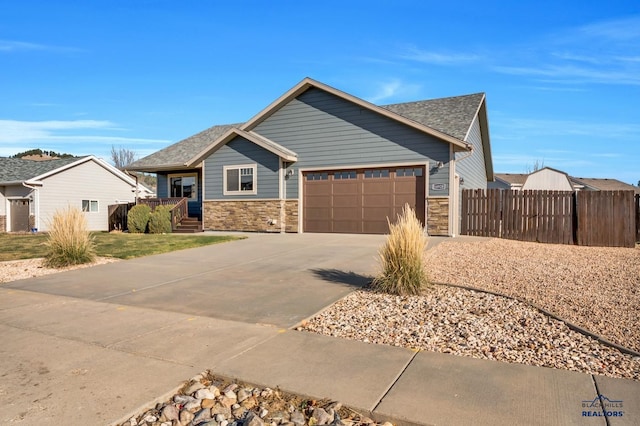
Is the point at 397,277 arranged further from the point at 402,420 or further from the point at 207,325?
the point at 402,420

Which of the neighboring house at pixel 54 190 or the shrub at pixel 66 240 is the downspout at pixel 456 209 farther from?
the neighboring house at pixel 54 190

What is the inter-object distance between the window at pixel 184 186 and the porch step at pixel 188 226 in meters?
1.72

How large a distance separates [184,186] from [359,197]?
9.44m

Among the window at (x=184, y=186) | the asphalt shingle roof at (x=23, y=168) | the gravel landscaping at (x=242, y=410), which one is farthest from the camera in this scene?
the asphalt shingle roof at (x=23, y=168)

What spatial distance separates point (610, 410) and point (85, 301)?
6.39 meters

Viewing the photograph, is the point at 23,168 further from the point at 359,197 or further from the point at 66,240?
the point at 359,197

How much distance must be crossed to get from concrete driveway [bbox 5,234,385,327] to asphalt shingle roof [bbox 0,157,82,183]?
1901 cm

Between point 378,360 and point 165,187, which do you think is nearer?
point 378,360

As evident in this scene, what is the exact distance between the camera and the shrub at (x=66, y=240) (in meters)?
9.16

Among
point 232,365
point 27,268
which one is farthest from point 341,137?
point 232,365

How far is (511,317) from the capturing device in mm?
5004

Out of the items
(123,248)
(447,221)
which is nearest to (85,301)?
(123,248)

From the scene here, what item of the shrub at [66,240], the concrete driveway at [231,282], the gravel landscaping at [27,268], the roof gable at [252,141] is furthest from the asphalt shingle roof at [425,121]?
the shrub at [66,240]

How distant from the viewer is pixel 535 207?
1402 centimetres
